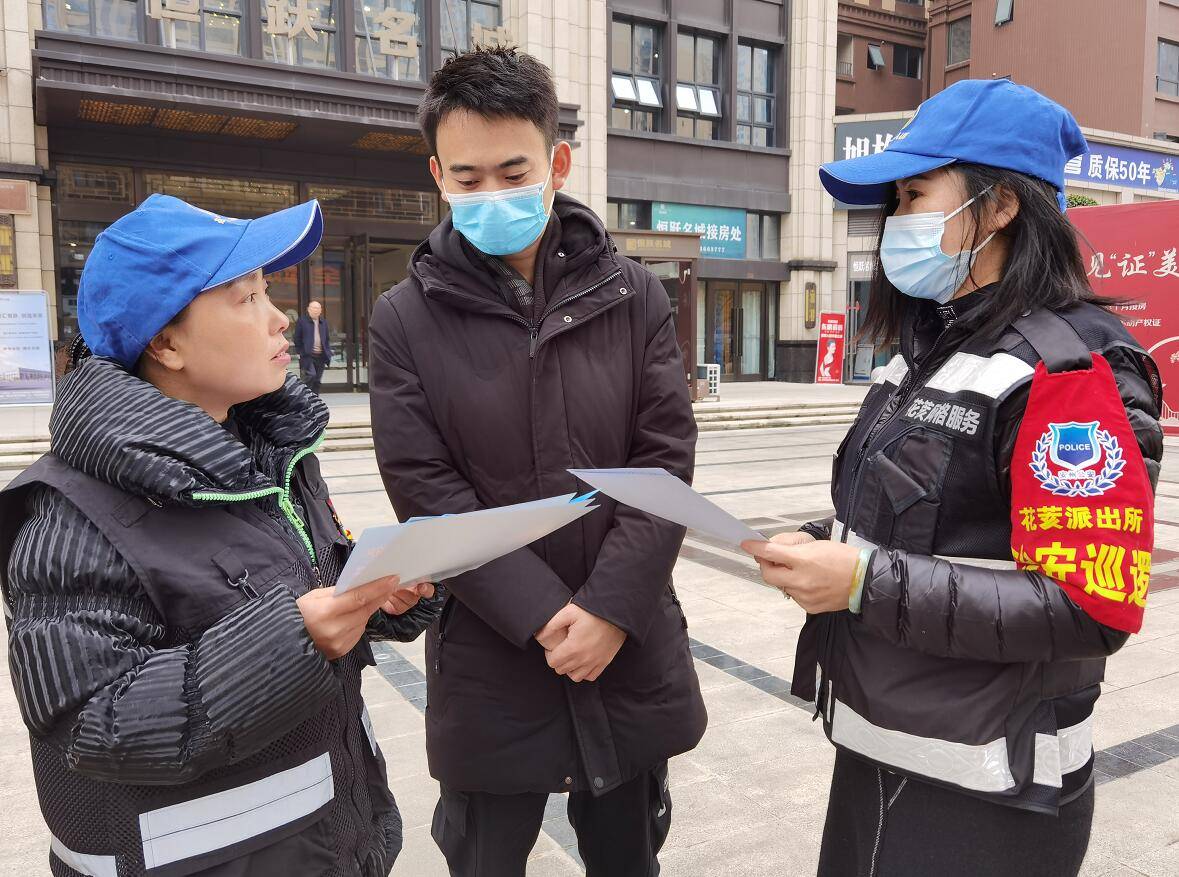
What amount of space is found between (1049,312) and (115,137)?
1618cm

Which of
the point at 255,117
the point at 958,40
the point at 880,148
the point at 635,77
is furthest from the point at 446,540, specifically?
A: the point at 958,40

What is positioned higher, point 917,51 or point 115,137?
point 917,51

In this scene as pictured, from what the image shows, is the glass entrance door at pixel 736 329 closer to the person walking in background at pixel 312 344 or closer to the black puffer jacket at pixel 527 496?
the person walking in background at pixel 312 344

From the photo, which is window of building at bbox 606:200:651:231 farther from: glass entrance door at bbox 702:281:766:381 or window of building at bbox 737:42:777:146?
window of building at bbox 737:42:777:146

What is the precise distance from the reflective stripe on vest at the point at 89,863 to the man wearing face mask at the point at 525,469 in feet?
2.20

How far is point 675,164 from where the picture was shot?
20.1 metres

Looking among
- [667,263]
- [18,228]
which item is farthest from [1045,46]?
[18,228]

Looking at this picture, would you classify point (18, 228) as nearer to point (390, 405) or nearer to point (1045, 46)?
point (390, 405)

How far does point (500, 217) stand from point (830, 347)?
20.0 m

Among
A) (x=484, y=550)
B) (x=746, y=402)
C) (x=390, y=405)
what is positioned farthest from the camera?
(x=746, y=402)

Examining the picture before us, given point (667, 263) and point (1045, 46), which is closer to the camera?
point (667, 263)

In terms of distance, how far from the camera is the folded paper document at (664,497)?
4.02 ft

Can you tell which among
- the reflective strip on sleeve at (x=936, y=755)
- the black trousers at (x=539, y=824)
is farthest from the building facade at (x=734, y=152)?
the reflective strip on sleeve at (x=936, y=755)

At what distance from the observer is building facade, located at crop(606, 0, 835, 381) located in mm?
19750
